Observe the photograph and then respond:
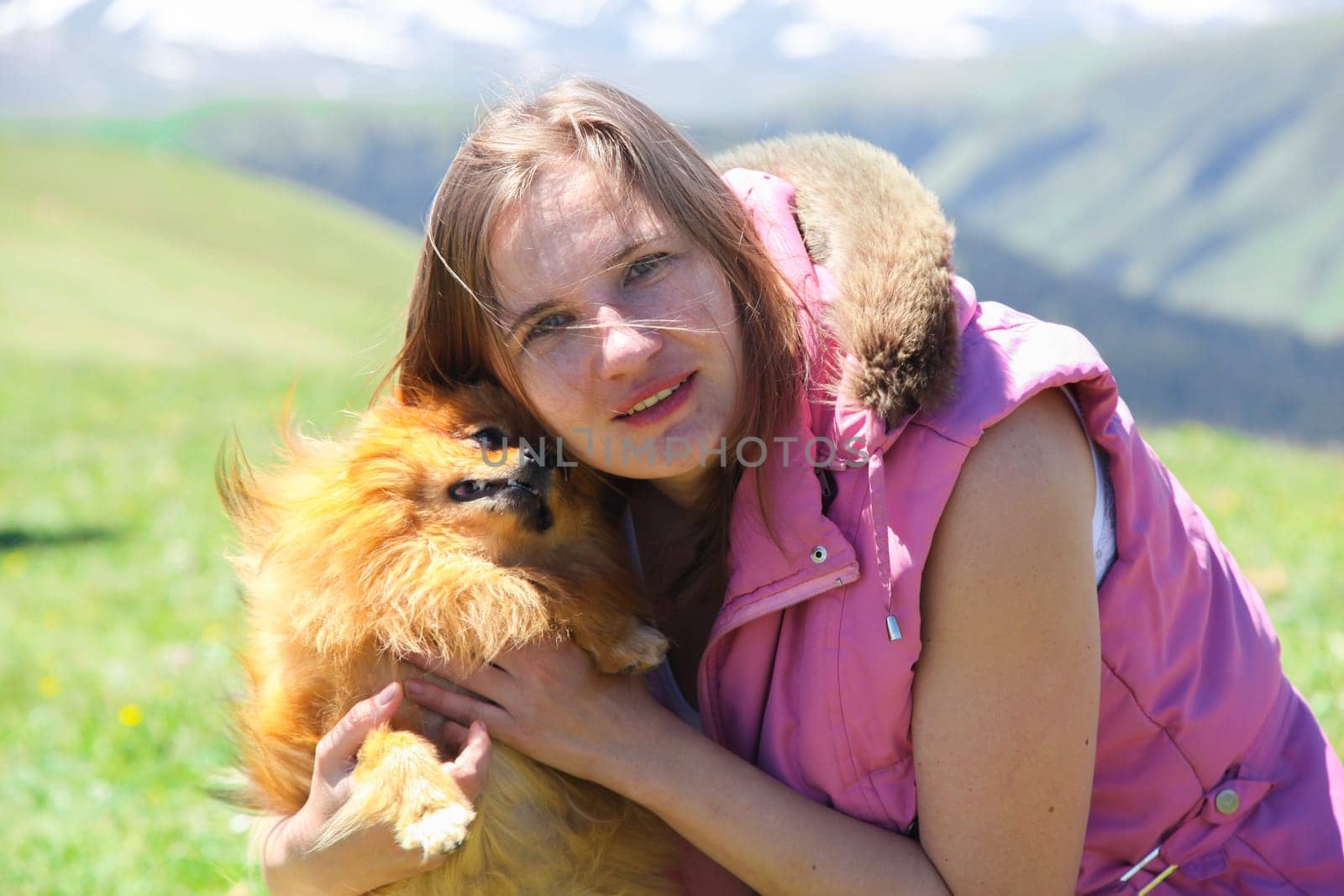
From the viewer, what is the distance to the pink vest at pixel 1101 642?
2020mm

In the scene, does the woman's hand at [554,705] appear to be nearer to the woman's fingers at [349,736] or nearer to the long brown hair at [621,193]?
the woman's fingers at [349,736]

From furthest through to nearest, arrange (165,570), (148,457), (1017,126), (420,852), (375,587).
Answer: (1017,126), (148,457), (165,570), (375,587), (420,852)

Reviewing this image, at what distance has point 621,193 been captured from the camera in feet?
7.20

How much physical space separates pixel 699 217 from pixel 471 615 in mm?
932

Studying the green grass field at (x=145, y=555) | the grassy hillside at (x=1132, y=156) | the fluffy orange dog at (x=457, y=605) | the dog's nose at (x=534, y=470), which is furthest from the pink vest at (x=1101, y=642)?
the grassy hillside at (x=1132, y=156)

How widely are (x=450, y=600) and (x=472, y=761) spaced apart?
358 mm

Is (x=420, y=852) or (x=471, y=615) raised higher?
(x=471, y=615)

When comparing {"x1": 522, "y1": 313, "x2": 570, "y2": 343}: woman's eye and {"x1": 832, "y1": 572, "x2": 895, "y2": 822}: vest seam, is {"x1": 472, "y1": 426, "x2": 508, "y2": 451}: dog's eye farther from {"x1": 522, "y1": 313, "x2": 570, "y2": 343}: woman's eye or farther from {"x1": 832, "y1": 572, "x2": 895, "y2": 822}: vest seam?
{"x1": 832, "y1": 572, "x2": 895, "y2": 822}: vest seam

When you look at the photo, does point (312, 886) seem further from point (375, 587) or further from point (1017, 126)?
point (1017, 126)

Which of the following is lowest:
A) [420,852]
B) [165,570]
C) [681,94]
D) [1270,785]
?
[681,94]

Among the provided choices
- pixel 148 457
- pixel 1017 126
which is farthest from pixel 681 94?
pixel 148 457

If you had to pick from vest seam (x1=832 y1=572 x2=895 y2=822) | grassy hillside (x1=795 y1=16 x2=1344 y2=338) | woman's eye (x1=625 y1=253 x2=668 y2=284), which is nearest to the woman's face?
woman's eye (x1=625 y1=253 x2=668 y2=284)

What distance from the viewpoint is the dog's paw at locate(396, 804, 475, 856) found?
214cm

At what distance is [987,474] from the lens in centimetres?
196
